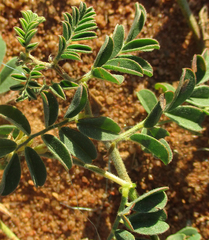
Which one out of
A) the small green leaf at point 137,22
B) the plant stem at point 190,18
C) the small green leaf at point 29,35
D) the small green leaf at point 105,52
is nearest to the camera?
the small green leaf at point 29,35

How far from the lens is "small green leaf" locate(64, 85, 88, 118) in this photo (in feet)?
3.70

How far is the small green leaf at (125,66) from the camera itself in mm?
1216

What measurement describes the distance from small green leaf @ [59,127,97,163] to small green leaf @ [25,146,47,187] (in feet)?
0.56

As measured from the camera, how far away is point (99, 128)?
1299mm

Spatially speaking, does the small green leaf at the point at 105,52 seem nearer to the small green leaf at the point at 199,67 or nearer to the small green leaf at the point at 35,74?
the small green leaf at the point at 35,74

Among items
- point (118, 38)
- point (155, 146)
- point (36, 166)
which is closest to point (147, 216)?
point (155, 146)

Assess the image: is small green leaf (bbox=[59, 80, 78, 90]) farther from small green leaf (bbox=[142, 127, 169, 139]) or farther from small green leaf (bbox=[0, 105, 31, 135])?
small green leaf (bbox=[142, 127, 169, 139])

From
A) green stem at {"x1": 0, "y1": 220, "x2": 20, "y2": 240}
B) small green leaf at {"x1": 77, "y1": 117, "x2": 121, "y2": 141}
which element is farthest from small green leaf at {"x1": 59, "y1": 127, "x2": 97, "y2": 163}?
green stem at {"x1": 0, "y1": 220, "x2": 20, "y2": 240}

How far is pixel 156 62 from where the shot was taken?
2.13 m

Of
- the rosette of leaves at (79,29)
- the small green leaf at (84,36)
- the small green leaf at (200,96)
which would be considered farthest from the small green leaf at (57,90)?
the small green leaf at (200,96)

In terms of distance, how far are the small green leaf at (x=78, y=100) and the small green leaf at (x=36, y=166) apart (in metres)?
0.30

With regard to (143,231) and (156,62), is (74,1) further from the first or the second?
(143,231)

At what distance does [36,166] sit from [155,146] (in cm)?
63

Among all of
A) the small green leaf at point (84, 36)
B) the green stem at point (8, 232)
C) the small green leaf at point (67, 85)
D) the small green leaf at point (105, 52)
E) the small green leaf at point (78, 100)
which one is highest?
the small green leaf at point (84, 36)
